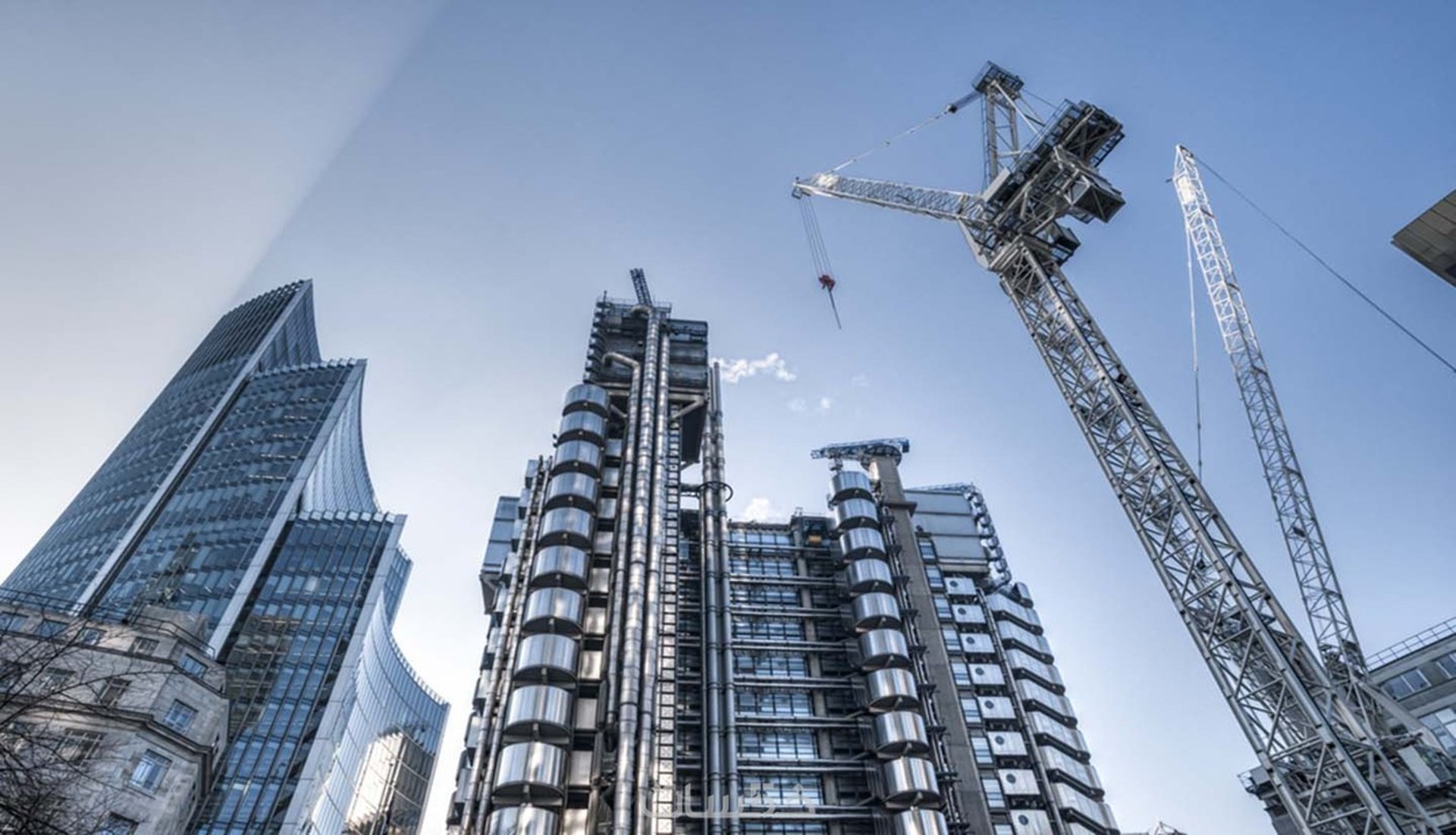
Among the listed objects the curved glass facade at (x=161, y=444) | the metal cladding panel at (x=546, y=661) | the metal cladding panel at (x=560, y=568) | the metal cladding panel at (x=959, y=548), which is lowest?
the metal cladding panel at (x=546, y=661)

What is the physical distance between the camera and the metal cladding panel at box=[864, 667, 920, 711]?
6303 centimetres

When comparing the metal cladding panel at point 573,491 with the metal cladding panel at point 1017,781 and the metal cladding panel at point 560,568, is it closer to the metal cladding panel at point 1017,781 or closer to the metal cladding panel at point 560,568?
the metal cladding panel at point 560,568

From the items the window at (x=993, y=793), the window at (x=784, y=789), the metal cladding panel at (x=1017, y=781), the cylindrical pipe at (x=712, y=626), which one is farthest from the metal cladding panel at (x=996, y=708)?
the cylindrical pipe at (x=712, y=626)

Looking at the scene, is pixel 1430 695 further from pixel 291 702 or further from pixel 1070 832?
pixel 291 702

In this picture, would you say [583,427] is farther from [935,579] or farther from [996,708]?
[996,708]

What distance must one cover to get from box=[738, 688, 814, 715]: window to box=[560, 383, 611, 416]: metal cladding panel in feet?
94.4

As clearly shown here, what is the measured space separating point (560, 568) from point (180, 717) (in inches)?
1003

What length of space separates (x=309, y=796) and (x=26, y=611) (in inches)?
2433

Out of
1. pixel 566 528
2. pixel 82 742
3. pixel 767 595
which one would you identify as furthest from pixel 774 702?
pixel 82 742

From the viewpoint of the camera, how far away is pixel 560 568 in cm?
6072

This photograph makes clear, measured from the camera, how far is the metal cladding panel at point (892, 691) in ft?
207

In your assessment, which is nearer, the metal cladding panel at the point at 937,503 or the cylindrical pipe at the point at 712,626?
the cylindrical pipe at the point at 712,626

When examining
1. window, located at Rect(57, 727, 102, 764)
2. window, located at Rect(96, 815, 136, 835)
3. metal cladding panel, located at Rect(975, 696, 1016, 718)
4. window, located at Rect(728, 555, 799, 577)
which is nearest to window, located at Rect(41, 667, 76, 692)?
window, located at Rect(57, 727, 102, 764)

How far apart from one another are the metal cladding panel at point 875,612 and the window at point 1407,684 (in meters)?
36.9
